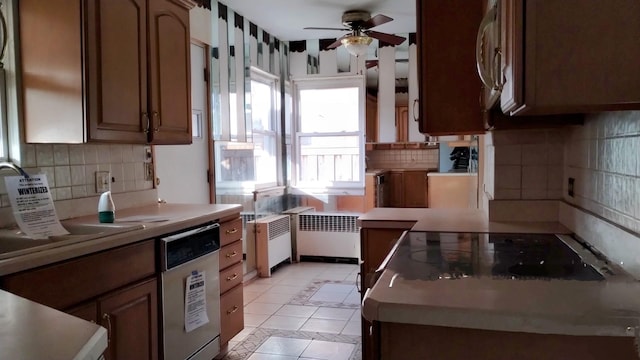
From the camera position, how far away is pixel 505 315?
109cm

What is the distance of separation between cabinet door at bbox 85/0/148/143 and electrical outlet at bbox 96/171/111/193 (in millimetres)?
336

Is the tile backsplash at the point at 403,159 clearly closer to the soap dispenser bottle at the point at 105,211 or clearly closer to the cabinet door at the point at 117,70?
the cabinet door at the point at 117,70

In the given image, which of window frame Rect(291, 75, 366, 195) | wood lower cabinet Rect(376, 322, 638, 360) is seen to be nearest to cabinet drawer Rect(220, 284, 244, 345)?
wood lower cabinet Rect(376, 322, 638, 360)

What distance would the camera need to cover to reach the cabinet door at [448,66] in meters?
2.40

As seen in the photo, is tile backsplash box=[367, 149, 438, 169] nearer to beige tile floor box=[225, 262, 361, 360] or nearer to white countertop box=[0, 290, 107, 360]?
beige tile floor box=[225, 262, 361, 360]

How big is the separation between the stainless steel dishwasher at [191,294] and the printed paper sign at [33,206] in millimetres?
480

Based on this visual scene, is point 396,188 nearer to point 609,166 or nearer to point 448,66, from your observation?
point 448,66

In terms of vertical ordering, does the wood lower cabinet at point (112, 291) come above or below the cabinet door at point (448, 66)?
below

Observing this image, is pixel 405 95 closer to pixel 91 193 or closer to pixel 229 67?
pixel 229 67

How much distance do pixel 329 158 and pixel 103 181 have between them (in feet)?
11.0

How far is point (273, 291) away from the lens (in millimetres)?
4367

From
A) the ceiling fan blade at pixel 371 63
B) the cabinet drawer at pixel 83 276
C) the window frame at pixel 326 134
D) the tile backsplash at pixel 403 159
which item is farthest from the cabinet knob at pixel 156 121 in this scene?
the tile backsplash at pixel 403 159

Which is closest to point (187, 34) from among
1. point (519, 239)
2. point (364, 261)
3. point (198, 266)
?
point (198, 266)

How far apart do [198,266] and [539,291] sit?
1.81 m
